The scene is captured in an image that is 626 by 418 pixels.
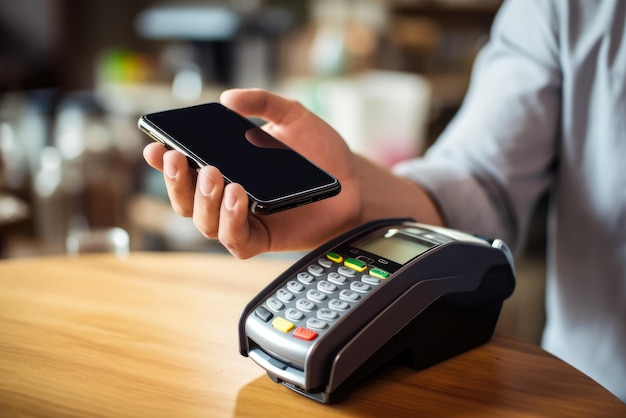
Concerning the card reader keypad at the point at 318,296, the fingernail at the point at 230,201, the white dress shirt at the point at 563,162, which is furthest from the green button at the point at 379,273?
the white dress shirt at the point at 563,162

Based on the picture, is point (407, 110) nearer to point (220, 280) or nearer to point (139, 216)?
point (139, 216)

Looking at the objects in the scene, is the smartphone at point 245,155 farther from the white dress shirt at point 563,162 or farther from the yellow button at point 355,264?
the white dress shirt at point 563,162

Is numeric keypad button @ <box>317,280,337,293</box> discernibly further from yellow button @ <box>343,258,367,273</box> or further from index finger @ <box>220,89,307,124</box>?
index finger @ <box>220,89,307,124</box>

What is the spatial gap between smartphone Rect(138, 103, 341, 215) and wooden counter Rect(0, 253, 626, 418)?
12 centimetres

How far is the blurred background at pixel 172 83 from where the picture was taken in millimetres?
2043

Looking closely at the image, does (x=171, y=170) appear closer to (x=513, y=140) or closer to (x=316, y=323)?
(x=316, y=323)

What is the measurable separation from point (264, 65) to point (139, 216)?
76cm

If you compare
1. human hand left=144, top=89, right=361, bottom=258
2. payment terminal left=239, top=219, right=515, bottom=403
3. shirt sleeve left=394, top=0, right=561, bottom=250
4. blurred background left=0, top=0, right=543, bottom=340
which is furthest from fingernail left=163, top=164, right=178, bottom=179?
blurred background left=0, top=0, right=543, bottom=340

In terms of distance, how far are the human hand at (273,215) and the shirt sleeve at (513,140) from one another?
0.14 m

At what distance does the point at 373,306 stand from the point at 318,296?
0.13 ft

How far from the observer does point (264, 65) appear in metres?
2.56

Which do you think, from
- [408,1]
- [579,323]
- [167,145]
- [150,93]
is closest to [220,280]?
[167,145]

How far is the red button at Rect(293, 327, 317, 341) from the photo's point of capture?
39 cm

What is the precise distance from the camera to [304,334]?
0.39 m
